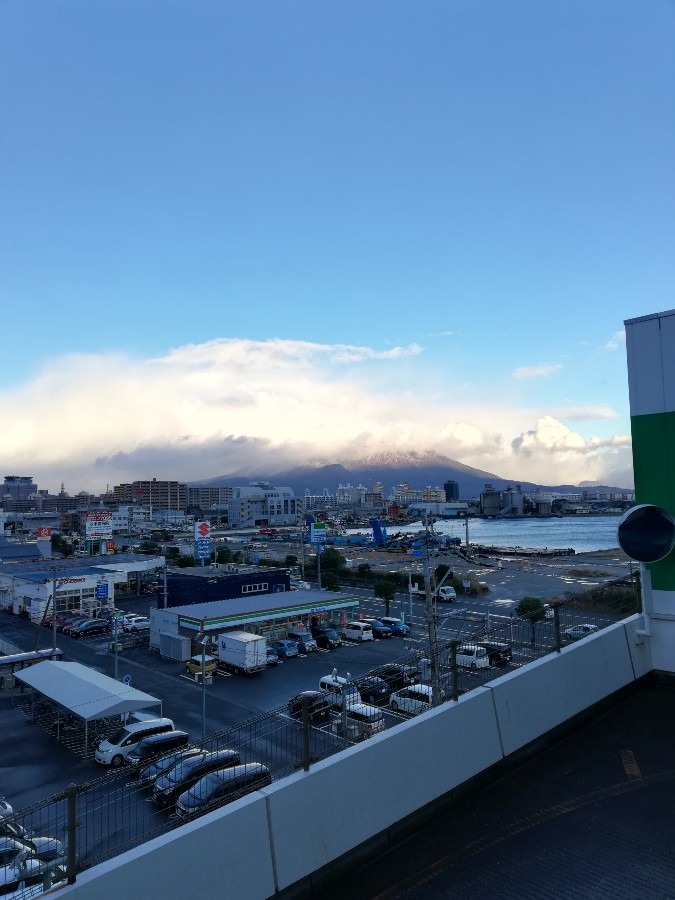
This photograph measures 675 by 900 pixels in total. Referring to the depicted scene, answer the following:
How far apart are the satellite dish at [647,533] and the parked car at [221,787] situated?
2342 mm

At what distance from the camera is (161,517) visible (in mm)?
85438

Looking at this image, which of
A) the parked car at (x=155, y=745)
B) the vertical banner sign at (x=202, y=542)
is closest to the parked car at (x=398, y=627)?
the vertical banner sign at (x=202, y=542)

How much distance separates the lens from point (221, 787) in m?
2.29

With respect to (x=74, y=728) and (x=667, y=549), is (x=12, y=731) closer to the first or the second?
(x=74, y=728)

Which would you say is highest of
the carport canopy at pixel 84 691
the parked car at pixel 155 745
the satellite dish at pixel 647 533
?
the satellite dish at pixel 647 533

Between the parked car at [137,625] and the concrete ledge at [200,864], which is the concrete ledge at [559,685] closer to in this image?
the concrete ledge at [200,864]

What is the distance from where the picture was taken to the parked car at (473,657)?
254 cm

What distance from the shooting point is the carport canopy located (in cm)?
792

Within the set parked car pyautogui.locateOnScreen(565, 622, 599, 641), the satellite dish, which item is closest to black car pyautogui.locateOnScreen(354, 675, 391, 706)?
parked car pyautogui.locateOnScreen(565, 622, 599, 641)

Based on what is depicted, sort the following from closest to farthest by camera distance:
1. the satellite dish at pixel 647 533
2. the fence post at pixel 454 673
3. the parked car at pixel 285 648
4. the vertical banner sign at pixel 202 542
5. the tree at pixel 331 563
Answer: the fence post at pixel 454 673 < the satellite dish at pixel 647 533 < the parked car at pixel 285 648 < the vertical banner sign at pixel 202 542 < the tree at pixel 331 563

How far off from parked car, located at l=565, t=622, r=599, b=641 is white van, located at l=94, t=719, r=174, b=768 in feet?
22.0

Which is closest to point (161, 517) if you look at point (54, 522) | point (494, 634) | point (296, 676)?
point (54, 522)

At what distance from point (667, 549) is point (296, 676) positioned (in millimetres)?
9476

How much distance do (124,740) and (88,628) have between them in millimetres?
9141
